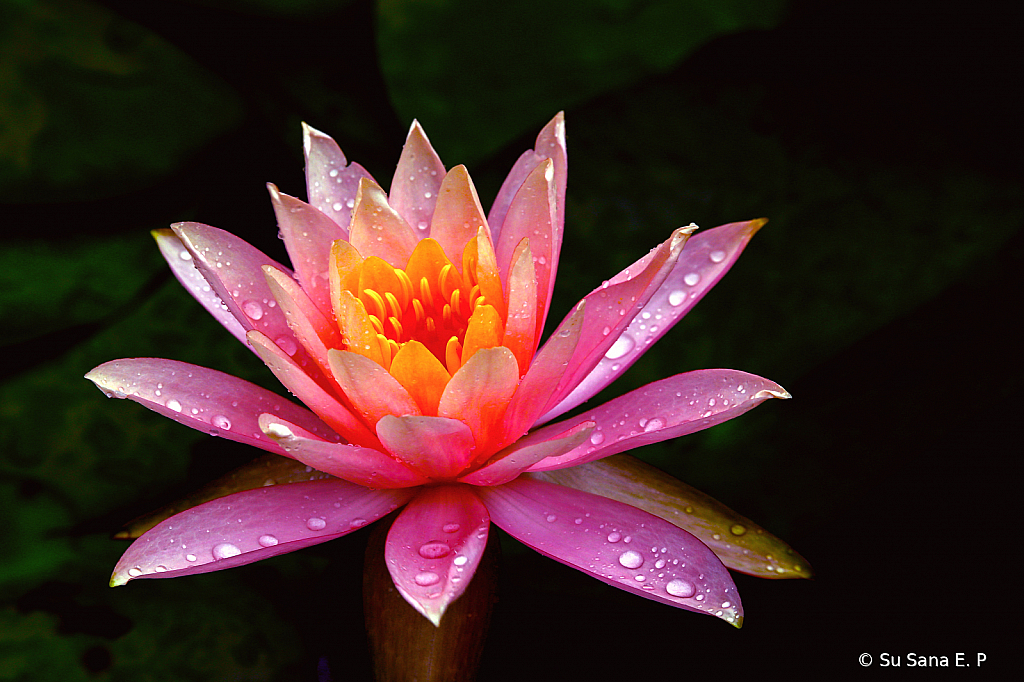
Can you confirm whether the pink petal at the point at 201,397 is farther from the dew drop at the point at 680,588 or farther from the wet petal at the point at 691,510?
the dew drop at the point at 680,588

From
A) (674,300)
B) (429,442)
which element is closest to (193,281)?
(429,442)

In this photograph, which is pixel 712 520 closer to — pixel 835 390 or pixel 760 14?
pixel 835 390

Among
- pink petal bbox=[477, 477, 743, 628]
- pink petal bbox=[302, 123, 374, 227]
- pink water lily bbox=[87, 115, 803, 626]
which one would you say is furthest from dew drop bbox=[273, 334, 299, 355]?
pink petal bbox=[477, 477, 743, 628]

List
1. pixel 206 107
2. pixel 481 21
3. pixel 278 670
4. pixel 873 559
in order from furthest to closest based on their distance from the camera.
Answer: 1. pixel 206 107
2. pixel 481 21
3. pixel 873 559
4. pixel 278 670

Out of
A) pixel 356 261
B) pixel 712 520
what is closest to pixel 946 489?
pixel 712 520

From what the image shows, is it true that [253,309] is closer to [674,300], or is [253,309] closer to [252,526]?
[252,526]

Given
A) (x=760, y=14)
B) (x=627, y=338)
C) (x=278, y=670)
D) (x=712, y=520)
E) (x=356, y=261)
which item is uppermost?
(x=760, y=14)

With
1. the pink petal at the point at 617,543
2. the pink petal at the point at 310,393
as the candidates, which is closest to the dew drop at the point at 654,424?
the pink petal at the point at 617,543
